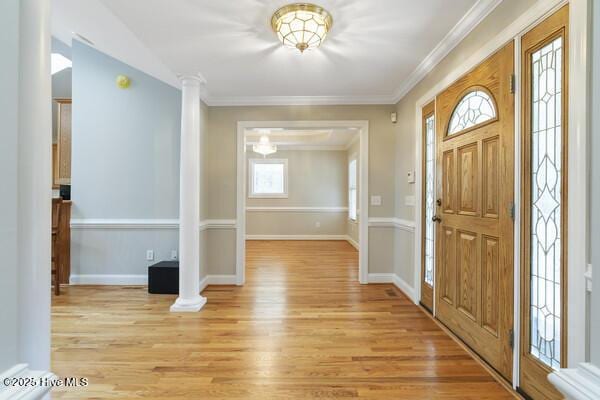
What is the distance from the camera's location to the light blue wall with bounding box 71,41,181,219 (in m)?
3.69

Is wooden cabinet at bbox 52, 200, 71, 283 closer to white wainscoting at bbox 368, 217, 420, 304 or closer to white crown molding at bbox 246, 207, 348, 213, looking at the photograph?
white wainscoting at bbox 368, 217, 420, 304

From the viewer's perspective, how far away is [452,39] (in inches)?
92.9

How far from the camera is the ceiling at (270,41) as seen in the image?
6.76 ft

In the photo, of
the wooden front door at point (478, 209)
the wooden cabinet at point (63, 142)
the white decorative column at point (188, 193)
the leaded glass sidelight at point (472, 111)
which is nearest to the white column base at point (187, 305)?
the white decorative column at point (188, 193)

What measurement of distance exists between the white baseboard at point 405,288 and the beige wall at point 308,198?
3.99m

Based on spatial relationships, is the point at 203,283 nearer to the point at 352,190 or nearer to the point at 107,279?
the point at 107,279

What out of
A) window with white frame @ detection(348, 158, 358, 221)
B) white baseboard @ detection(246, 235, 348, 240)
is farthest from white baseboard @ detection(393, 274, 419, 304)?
white baseboard @ detection(246, 235, 348, 240)

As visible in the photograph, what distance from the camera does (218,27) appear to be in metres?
2.28

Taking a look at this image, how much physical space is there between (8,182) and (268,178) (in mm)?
7342

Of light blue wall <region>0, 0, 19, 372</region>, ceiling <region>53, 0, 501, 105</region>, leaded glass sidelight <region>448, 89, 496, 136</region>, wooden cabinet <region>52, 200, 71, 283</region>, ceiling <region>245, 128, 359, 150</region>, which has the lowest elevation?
wooden cabinet <region>52, 200, 71, 283</region>

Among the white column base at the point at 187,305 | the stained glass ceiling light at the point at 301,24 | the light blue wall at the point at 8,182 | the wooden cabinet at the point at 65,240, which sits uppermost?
the stained glass ceiling light at the point at 301,24

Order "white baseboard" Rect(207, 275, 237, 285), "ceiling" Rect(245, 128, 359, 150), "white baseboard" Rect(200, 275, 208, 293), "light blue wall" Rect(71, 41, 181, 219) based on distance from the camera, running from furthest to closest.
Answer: "ceiling" Rect(245, 128, 359, 150)
"white baseboard" Rect(207, 275, 237, 285)
"light blue wall" Rect(71, 41, 181, 219)
"white baseboard" Rect(200, 275, 208, 293)

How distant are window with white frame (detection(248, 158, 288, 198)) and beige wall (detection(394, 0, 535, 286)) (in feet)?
14.4

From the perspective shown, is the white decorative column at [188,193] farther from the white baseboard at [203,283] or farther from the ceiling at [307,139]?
the ceiling at [307,139]
